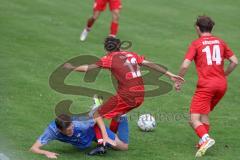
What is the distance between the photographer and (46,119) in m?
12.0

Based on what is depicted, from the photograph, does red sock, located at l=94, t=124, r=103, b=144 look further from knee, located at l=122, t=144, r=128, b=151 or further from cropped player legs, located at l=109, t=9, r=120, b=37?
cropped player legs, located at l=109, t=9, r=120, b=37

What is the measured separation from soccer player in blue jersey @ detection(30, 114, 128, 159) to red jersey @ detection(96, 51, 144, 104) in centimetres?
49

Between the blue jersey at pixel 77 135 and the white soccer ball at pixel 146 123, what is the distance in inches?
51.7

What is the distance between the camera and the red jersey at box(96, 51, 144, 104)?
10.3 metres

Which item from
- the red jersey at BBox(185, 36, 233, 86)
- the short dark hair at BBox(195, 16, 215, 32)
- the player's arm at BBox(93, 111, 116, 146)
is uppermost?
the short dark hair at BBox(195, 16, 215, 32)

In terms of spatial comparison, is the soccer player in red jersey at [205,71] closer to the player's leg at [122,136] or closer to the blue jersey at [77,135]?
the player's leg at [122,136]

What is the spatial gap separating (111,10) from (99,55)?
177 cm

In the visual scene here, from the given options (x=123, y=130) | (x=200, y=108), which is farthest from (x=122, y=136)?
(x=200, y=108)

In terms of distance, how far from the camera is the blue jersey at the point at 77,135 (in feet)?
32.3

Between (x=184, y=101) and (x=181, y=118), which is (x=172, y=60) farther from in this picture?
(x=181, y=118)

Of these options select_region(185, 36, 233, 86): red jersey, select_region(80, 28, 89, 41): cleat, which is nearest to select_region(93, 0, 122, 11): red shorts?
select_region(80, 28, 89, 41): cleat

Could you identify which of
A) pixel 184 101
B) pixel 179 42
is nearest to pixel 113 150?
pixel 184 101

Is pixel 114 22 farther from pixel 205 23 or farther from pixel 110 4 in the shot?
pixel 205 23

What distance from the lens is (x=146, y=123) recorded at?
454 inches
